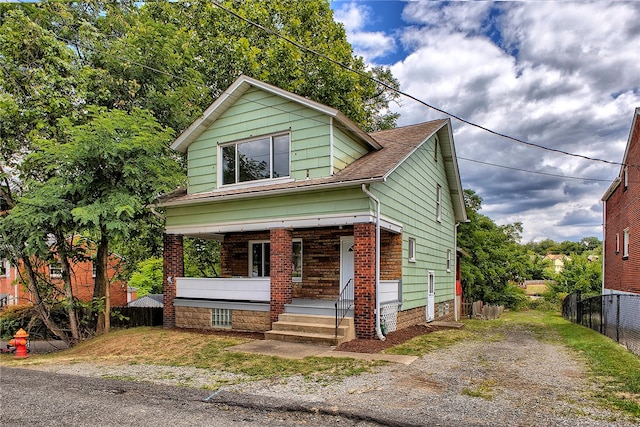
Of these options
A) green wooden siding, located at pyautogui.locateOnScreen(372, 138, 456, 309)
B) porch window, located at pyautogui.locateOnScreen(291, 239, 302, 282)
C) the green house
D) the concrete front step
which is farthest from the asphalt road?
porch window, located at pyautogui.locateOnScreen(291, 239, 302, 282)

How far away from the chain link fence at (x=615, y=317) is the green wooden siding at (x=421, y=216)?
5.17 m

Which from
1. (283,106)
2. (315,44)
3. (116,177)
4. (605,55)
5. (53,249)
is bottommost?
(53,249)

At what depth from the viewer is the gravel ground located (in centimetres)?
531

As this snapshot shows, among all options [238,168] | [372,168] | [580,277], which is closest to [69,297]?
[238,168]

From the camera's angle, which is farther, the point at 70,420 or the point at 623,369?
the point at 623,369

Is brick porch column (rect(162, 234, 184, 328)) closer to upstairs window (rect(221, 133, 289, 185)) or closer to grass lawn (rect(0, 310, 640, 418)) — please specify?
grass lawn (rect(0, 310, 640, 418))

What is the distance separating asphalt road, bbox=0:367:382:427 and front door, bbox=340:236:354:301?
7722mm

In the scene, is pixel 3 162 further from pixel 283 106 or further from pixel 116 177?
pixel 283 106

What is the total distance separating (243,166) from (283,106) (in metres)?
2.22

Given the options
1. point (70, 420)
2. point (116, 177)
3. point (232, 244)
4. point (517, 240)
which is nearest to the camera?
point (70, 420)

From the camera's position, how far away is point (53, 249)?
45.7ft

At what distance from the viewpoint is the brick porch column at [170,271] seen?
1423 cm

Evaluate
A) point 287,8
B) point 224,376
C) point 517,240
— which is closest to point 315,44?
point 287,8

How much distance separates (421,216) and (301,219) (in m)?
5.15
